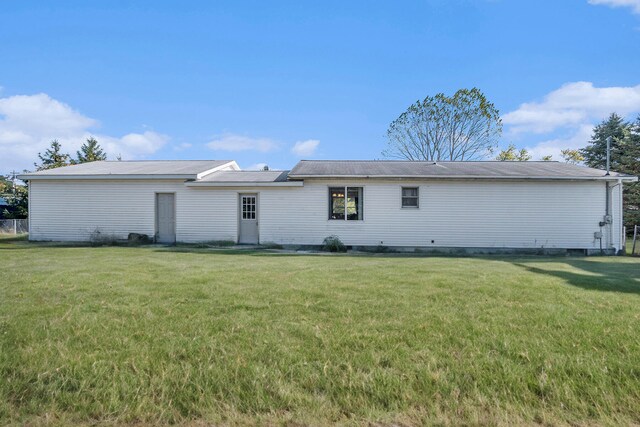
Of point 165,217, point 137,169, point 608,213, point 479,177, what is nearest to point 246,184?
point 165,217

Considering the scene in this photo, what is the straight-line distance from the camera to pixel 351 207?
47.4ft

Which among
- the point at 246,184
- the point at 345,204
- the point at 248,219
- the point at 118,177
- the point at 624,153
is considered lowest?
the point at 248,219

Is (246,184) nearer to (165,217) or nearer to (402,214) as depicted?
(165,217)

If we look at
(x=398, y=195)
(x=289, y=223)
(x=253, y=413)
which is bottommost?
(x=253, y=413)

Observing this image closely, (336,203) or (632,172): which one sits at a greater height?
(632,172)

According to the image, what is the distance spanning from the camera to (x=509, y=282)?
19.6 feet

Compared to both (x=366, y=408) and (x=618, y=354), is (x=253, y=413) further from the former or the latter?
(x=618, y=354)

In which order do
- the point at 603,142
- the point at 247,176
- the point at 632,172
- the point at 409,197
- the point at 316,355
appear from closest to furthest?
the point at 316,355 < the point at 409,197 < the point at 247,176 < the point at 632,172 < the point at 603,142

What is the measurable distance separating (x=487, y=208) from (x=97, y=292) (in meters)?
13.2

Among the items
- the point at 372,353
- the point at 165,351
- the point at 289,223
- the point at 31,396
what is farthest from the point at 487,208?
the point at 31,396

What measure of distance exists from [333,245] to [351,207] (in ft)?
5.69

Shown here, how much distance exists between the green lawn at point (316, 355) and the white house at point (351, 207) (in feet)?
28.9

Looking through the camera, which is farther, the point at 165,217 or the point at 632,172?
the point at 632,172

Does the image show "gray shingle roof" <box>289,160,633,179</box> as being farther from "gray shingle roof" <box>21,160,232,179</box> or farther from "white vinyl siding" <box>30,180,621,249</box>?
"gray shingle roof" <box>21,160,232,179</box>
